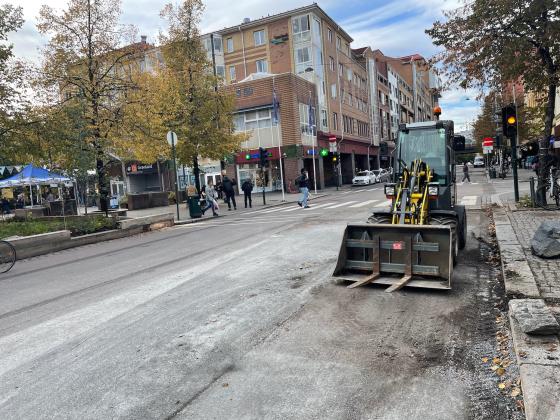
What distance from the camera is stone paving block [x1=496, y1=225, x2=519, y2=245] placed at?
8.75 metres

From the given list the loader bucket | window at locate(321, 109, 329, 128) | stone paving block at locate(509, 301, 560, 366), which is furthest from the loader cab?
window at locate(321, 109, 329, 128)

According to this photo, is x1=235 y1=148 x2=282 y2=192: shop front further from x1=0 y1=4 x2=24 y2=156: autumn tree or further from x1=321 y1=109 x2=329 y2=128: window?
x1=0 y1=4 x2=24 y2=156: autumn tree

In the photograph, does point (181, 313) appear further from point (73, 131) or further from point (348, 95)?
point (348, 95)

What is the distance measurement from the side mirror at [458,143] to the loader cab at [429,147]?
12.9 inches

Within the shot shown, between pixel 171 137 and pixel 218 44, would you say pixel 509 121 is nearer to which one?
pixel 171 137

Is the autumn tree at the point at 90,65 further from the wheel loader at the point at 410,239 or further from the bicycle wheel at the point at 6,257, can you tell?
the wheel loader at the point at 410,239

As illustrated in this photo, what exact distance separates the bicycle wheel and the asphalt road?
200 centimetres

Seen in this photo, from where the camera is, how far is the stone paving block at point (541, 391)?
3.00 meters

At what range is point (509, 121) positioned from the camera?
1504 centimetres

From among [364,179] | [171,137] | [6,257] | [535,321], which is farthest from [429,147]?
[364,179]

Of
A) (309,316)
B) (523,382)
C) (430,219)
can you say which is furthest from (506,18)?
(523,382)

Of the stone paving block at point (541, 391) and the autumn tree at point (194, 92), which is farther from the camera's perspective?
the autumn tree at point (194, 92)

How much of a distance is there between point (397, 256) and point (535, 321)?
2583mm

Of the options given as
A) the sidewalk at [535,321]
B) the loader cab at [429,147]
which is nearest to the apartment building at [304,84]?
the loader cab at [429,147]
